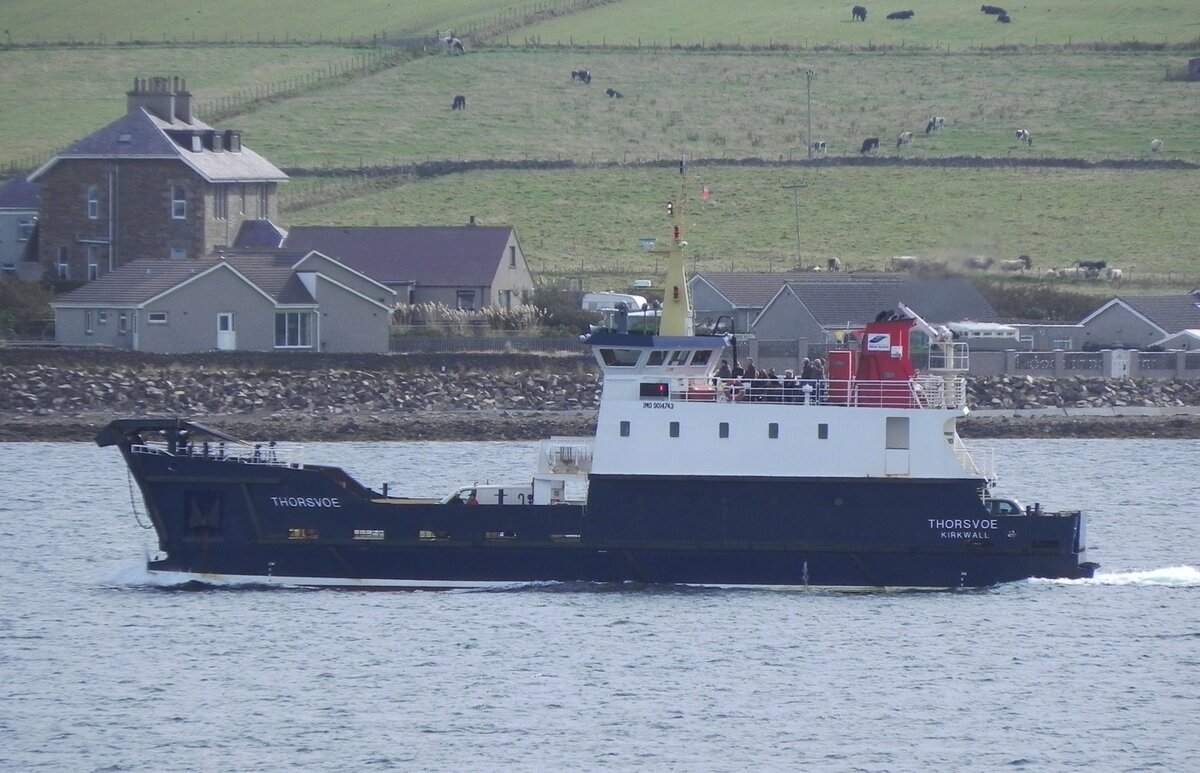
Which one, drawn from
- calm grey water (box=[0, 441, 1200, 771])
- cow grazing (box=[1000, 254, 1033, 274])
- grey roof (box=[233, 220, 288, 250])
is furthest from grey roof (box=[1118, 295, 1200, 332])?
calm grey water (box=[0, 441, 1200, 771])

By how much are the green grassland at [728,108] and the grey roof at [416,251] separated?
20268 mm

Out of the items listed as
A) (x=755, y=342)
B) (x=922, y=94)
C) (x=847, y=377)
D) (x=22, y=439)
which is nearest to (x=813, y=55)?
(x=922, y=94)

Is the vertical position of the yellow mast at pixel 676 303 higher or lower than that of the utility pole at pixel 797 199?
lower

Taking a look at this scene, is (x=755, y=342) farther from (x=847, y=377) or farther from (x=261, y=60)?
(x=261, y=60)

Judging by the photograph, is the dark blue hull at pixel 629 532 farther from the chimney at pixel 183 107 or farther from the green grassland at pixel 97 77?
the green grassland at pixel 97 77

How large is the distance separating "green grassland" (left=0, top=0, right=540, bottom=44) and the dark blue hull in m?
79.6

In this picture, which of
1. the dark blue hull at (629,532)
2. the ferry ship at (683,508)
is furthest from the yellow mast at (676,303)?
the dark blue hull at (629,532)

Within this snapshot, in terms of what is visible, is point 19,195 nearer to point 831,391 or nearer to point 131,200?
point 131,200

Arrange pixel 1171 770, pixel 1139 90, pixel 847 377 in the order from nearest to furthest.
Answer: pixel 1171 770, pixel 847 377, pixel 1139 90

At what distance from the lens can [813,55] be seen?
9581 centimetres

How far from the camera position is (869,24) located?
101812mm

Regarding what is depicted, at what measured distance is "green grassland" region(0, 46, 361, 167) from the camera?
85.9m

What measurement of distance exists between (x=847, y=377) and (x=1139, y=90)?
63142 mm

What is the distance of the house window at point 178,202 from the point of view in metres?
61.7
